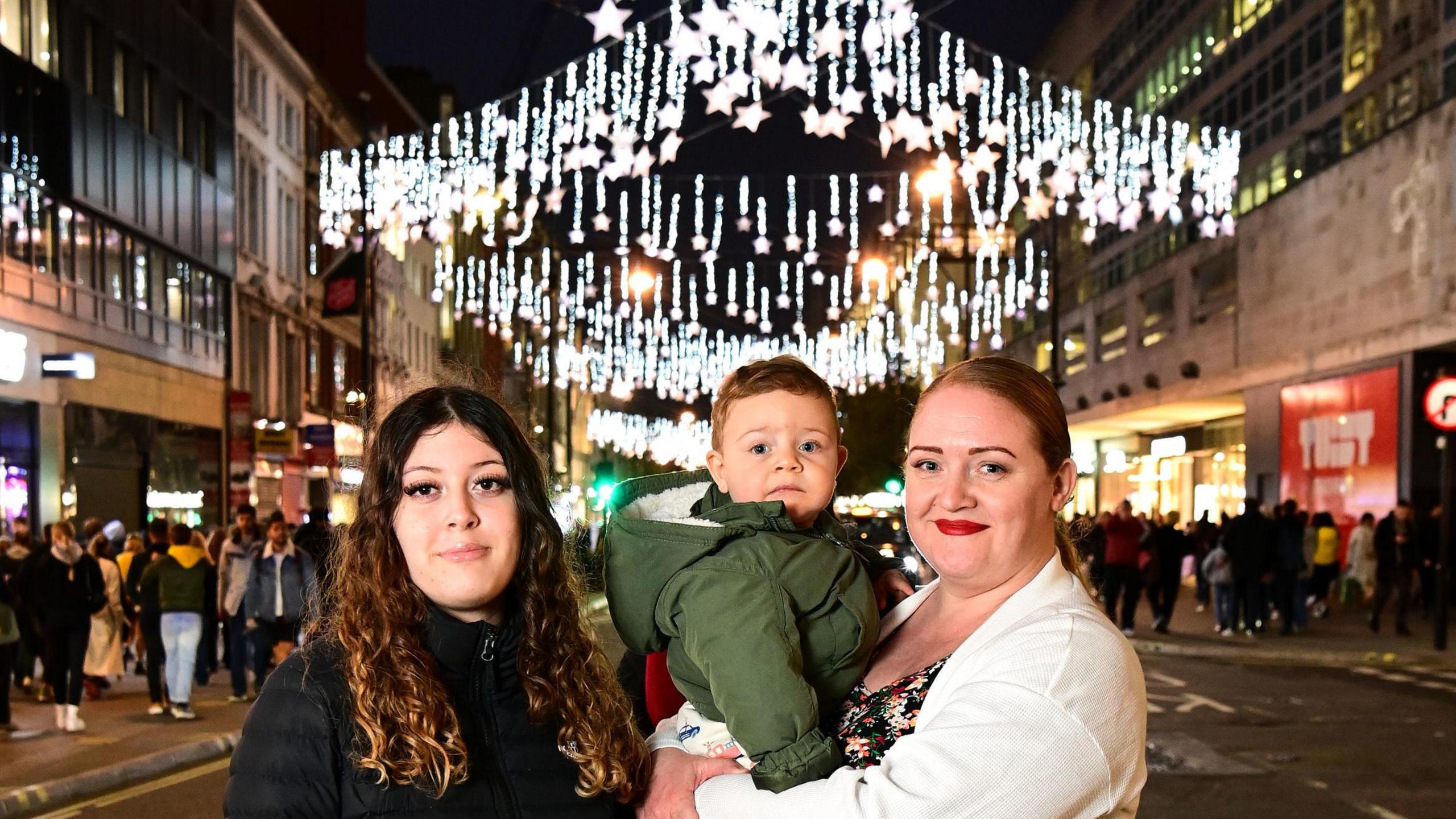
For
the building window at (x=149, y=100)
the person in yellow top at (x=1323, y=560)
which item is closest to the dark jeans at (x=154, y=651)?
the building window at (x=149, y=100)

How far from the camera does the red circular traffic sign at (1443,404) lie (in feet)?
63.0

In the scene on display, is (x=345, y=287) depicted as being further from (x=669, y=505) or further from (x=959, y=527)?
(x=959, y=527)

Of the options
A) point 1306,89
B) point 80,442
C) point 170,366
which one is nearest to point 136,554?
point 80,442

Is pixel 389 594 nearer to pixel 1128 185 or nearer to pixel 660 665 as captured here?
pixel 660 665

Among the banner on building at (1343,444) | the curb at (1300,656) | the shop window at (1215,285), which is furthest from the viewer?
the shop window at (1215,285)

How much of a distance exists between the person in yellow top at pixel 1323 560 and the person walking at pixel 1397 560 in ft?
2.47

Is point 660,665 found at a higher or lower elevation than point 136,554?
higher

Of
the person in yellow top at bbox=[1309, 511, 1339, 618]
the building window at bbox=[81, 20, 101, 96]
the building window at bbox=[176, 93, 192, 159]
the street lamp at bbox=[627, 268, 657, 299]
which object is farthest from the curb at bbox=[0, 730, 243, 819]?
the street lamp at bbox=[627, 268, 657, 299]

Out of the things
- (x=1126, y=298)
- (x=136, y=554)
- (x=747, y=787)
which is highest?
(x=1126, y=298)

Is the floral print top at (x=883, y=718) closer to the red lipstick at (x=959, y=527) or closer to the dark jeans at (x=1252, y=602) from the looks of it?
the red lipstick at (x=959, y=527)

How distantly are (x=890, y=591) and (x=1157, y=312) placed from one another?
43347 mm

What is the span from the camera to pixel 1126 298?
4862cm

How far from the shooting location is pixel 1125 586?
23.5 metres

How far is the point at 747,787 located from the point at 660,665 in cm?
91
